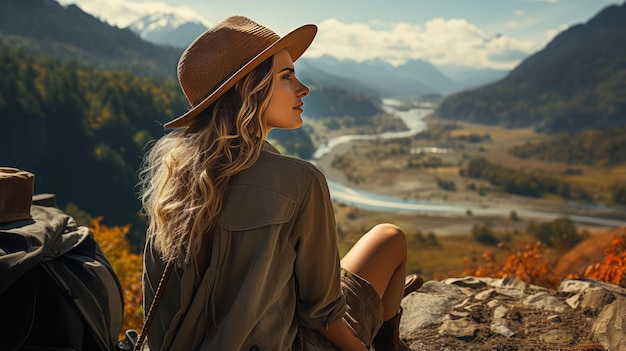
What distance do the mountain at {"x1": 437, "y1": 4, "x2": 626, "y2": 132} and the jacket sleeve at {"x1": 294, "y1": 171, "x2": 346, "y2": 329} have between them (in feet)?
443

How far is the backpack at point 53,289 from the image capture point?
77.3 inches

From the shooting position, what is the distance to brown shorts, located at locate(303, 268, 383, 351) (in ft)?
6.92

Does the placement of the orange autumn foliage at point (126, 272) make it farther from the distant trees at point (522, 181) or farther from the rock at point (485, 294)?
the distant trees at point (522, 181)

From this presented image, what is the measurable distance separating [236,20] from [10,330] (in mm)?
1384

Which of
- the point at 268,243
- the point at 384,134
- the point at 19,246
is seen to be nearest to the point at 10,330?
the point at 19,246

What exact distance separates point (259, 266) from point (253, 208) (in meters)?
0.17

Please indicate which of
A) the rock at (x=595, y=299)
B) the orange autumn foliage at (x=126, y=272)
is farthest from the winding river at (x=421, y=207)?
the rock at (x=595, y=299)

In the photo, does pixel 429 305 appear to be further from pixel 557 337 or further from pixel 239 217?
pixel 239 217

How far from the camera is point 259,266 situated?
159 centimetres

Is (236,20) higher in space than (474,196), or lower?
higher

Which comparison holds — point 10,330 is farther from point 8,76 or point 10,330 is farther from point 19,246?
point 8,76

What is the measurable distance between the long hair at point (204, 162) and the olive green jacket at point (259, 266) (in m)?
0.05

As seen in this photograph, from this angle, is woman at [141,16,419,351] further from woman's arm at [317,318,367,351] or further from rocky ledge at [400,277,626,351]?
rocky ledge at [400,277,626,351]

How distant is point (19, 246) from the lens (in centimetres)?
199
